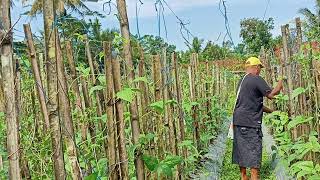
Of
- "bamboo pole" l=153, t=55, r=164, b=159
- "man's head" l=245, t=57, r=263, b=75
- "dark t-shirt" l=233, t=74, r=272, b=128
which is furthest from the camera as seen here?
"man's head" l=245, t=57, r=263, b=75

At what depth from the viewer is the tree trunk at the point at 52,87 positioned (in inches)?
84.0

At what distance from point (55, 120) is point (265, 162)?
568cm

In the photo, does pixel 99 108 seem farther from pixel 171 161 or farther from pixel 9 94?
pixel 9 94

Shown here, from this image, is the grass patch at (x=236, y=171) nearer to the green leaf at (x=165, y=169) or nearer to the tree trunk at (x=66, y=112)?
the green leaf at (x=165, y=169)

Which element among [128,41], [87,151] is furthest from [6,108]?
[87,151]

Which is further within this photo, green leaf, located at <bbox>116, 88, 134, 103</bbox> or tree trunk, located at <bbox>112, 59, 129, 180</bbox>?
tree trunk, located at <bbox>112, 59, 129, 180</bbox>

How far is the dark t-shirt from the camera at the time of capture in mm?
5484

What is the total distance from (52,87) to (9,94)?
0.20 m

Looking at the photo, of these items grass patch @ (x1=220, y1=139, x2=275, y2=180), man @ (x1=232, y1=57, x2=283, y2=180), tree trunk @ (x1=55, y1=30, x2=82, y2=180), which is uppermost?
tree trunk @ (x1=55, y1=30, x2=82, y2=180)

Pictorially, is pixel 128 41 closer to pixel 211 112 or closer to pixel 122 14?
pixel 122 14

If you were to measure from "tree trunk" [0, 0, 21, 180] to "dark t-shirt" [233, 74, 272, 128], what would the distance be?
3.80m

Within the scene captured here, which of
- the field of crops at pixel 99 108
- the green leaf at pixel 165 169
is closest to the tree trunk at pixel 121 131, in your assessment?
the field of crops at pixel 99 108

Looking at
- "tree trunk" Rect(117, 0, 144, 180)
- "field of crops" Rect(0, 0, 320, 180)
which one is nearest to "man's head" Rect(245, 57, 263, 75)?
"field of crops" Rect(0, 0, 320, 180)

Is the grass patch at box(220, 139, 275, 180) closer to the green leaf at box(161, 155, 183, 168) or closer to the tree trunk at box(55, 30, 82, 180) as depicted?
the green leaf at box(161, 155, 183, 168)
